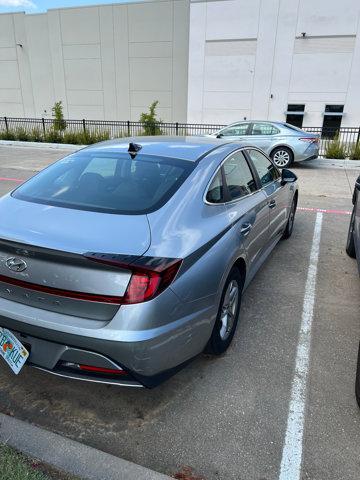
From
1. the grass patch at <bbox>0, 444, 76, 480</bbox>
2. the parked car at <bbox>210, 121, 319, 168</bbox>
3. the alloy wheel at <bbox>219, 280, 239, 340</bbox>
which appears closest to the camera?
the grass patch at <bbox>0, 444, 76, 480</bbox>

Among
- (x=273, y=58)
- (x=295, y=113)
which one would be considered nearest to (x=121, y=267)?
(x=295, y=113)

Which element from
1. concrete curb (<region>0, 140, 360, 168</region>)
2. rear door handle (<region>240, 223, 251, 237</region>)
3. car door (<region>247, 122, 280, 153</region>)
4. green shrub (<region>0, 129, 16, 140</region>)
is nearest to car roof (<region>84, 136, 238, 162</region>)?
rear door handle (<region>240, 223, 251, 237</region>)

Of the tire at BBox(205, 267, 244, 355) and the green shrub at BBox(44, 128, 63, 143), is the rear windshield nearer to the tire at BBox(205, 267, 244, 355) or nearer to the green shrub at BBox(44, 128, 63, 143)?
the tire at BBox(205, 267, 244, 355)

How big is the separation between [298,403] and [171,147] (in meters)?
2.18

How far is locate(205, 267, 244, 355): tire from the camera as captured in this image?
2.87m

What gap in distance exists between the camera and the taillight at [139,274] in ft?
6.70

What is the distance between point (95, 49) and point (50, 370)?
2945 centimetres

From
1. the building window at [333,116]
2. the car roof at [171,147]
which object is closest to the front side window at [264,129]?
the car roof at [171,147]

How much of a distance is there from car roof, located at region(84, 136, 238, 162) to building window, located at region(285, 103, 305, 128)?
2048 cm

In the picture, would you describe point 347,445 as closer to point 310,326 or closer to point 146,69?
point 310,326

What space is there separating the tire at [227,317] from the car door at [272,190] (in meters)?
1.20

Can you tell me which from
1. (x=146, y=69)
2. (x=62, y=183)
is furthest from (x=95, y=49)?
(x=62, y=183)

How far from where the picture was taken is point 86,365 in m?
2.19

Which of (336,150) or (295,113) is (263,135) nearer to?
(336,150)
